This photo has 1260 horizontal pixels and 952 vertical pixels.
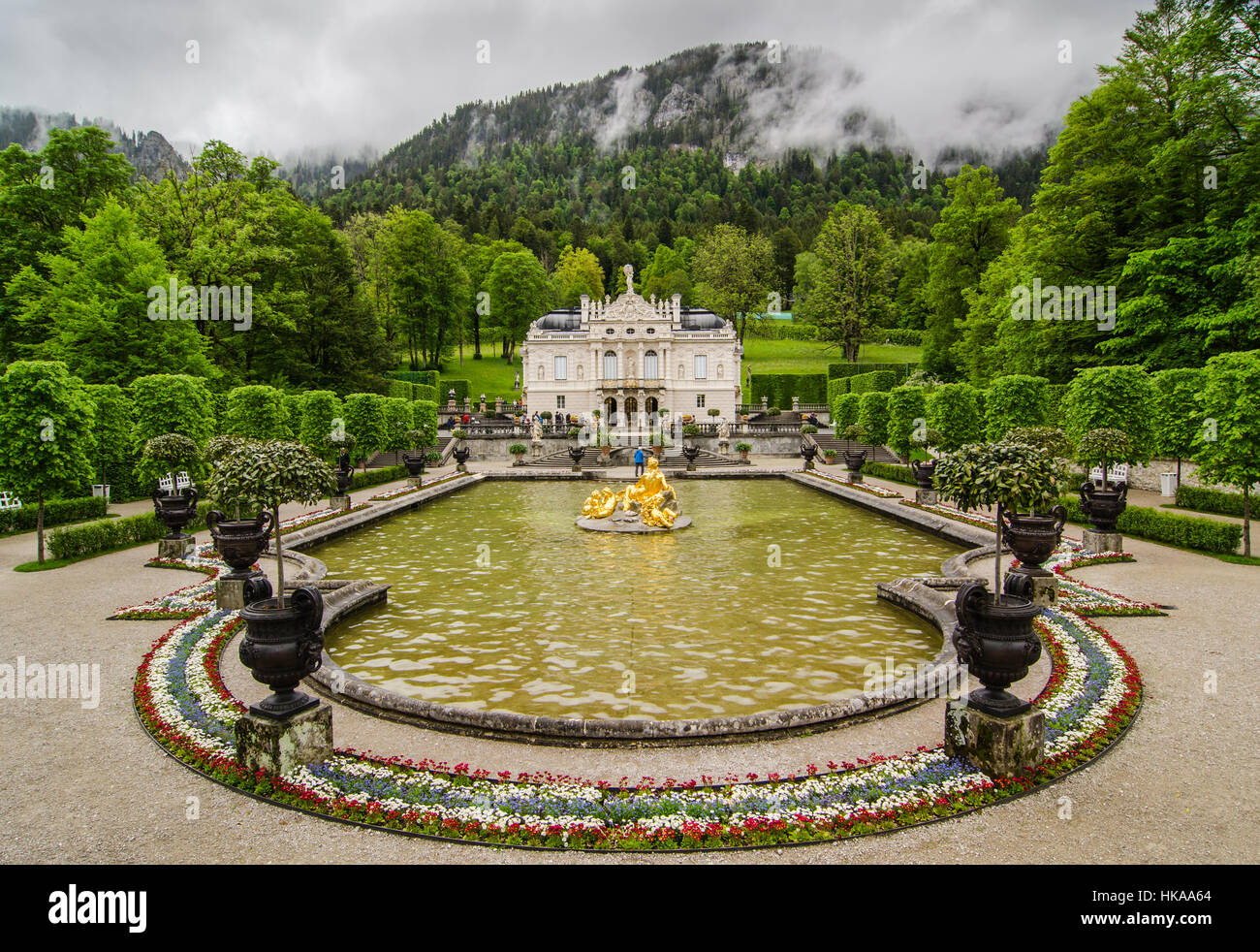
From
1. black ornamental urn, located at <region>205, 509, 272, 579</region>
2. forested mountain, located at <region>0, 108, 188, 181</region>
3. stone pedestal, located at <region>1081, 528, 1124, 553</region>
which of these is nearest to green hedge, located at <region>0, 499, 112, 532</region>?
black ornamental urn, located at <region>205, 509, 272, 579</region>

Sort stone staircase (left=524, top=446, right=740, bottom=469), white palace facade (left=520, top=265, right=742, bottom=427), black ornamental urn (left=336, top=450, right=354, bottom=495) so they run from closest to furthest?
black ornamental urn (left=336, top=450, right=354, bottom=495)
stone staircase (left=524, top=446, right=740, bottom=469)
white palace facade (left=520, top=265, right=742, bottom=427)

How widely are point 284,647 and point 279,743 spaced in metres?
1.03

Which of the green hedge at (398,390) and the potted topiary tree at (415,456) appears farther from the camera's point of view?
the green hedge at (398,390)

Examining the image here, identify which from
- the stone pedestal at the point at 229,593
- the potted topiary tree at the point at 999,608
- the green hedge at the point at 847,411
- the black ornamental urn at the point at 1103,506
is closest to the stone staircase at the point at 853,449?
the green hedge at the point at 847,411

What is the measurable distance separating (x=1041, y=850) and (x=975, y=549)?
12.9 meters

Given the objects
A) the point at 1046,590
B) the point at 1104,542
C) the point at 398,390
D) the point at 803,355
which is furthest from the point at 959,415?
the point at 803,355

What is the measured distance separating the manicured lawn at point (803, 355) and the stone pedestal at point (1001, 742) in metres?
66.3

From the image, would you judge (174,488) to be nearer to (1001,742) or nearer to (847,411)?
(1001,742)

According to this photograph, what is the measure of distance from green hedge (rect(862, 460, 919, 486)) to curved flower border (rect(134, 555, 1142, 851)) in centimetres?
2400

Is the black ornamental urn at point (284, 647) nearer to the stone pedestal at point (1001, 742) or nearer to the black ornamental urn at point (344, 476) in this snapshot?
the stone pedestal at point (1001, 742)

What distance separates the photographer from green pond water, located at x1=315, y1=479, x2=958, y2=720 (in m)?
9.66

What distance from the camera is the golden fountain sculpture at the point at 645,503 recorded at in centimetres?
2214

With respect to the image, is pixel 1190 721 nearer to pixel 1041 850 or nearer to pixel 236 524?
pixel 1041 850

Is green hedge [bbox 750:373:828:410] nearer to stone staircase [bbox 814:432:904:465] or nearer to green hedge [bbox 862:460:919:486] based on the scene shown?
stone staircase [bbox 814:432:904:465]
